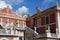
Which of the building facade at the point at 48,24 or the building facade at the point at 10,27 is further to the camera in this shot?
the building facade at the point at 10,27

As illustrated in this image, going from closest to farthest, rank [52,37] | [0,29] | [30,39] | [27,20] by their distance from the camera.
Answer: [52,37]
[0,29]
[30,39]
[27,20]

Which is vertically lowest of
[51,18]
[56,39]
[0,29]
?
[56,39]

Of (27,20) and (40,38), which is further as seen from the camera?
(27,20)

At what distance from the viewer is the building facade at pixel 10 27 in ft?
103

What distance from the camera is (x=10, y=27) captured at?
3441 centimetres

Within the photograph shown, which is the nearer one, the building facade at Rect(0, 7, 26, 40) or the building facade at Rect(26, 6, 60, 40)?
the building facade at Rect(26, 6, 60, 40)

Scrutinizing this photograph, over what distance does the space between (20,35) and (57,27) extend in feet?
30.5

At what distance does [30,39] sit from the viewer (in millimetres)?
33344

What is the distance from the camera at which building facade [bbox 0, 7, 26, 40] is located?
1232 inches

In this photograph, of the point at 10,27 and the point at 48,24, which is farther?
the point at 10,27

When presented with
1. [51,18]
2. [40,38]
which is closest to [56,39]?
[40,38]

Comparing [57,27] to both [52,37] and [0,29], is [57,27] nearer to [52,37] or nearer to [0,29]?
[52,37]

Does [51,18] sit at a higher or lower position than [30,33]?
higher

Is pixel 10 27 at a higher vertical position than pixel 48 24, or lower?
lower
